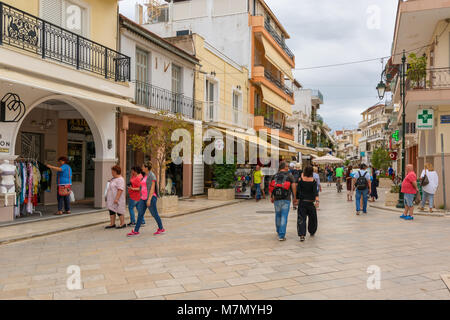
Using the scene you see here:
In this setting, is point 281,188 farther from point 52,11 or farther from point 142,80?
point 142,80

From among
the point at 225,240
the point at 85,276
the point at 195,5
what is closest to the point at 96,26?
the point at 225,240

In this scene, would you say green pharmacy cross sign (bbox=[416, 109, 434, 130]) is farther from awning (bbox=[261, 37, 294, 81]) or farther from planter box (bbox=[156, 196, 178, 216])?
awning (bbox=[261, 37, 294, 81])

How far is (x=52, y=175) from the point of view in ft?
47.6

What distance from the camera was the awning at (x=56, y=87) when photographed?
9227 mm

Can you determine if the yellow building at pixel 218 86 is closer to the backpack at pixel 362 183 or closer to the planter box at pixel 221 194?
the planter box at pixel 221 194

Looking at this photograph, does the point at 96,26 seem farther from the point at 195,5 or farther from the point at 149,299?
the point at 195,5

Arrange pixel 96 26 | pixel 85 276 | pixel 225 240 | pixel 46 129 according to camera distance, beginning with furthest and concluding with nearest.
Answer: pixel 46 129 < pixel 96 26 < pixel 225 240 < pixel 85 276

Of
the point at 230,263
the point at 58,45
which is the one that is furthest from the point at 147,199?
the point at 58,45

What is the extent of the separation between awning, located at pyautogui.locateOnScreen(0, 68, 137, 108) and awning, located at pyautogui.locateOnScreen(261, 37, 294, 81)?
16.2 metres

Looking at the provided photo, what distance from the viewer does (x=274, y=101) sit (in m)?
30.0

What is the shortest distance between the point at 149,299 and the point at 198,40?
17.2 metres

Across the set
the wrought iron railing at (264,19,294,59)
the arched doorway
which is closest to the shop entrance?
the arched doorway

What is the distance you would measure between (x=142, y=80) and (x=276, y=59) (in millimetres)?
15631

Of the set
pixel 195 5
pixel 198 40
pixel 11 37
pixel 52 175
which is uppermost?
pixel 195 5
